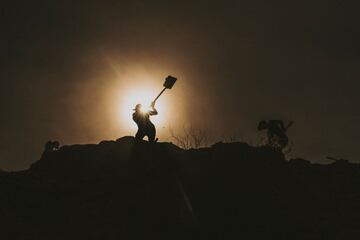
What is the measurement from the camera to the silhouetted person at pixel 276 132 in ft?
70.9

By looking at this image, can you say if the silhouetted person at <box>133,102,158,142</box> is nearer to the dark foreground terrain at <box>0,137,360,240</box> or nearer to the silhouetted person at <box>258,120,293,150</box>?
the dark foreground terrain at <box>0,137,360,240</box>

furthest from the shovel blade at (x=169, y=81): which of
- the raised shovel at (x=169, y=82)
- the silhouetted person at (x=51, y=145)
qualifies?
the silhouetted person at (x=51, y=145)

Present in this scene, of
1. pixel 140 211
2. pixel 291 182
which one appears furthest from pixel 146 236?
pixel 291 182

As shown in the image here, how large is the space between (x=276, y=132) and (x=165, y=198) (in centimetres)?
662

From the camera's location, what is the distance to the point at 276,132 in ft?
71.7

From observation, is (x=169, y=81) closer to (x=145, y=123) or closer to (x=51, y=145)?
(x=145, y=123)

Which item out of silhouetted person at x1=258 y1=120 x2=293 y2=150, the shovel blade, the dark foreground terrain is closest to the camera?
the dark foreground terrain

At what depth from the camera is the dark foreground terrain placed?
1680 cm

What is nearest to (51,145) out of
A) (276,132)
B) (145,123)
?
(145,123)

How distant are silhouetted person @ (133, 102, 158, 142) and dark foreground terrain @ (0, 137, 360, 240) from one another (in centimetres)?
53

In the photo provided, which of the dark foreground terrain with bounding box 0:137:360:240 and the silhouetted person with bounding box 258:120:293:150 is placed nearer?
the dark foreground terrain with bounding box 0:137:360:240

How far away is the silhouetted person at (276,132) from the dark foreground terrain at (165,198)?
2138 mm

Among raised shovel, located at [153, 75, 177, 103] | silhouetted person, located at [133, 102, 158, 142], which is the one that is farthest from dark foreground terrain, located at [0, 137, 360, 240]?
raised shovel, located at [153, 75, 177, 103]

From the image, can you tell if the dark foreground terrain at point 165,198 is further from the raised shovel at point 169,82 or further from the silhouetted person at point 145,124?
the raised shovel at point 169,82
